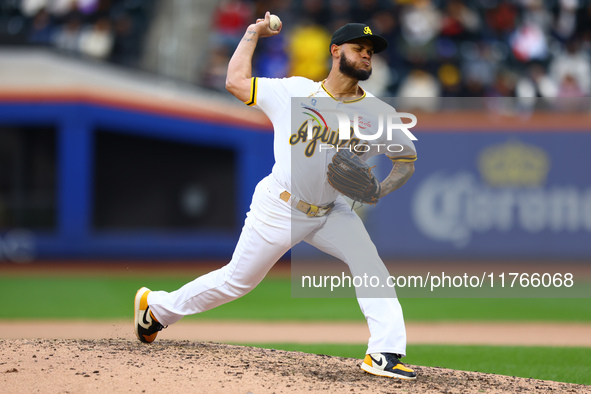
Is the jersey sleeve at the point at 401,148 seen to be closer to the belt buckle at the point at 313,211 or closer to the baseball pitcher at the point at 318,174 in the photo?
the baseball pitcher at the point at 318,174

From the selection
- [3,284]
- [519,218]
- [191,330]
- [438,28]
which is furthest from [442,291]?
[3,284]

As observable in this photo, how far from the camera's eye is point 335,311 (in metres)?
10.3

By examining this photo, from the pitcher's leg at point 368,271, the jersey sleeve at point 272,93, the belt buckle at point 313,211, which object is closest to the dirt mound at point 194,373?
the pitcher's leg at point 368,271

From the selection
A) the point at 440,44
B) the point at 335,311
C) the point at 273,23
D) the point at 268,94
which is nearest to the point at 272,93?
the point at 268,94

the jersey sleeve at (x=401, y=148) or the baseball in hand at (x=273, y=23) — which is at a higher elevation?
the baseball in hand at (x=273, y=23)

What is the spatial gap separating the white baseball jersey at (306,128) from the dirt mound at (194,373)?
1048mm

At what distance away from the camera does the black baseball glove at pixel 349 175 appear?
471cm

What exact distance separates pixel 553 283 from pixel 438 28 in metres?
4.95

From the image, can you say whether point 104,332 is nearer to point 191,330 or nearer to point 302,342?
point 191,330

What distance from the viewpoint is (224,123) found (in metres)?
14.7

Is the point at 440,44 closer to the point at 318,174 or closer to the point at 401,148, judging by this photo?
the point at 401,148

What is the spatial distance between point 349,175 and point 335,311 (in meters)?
5.75

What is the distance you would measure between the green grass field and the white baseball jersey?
2088mm

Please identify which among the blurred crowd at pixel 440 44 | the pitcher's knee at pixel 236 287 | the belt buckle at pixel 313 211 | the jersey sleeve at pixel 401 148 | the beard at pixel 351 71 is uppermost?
the blurred crowd at pixel 440 44
